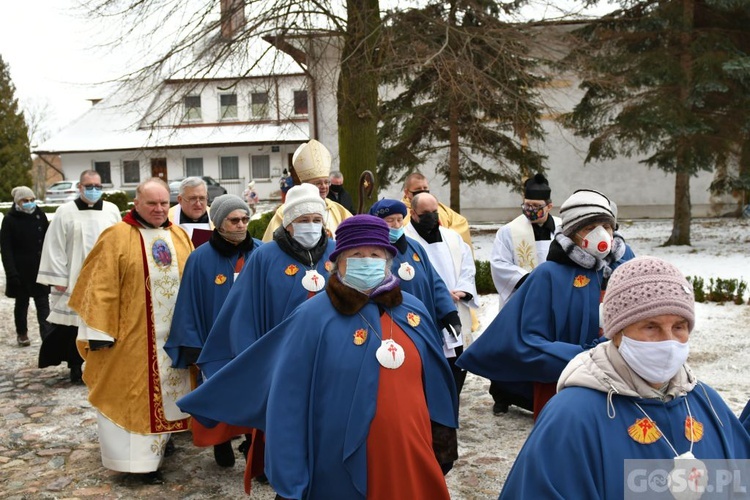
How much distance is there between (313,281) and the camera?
5.23 meters

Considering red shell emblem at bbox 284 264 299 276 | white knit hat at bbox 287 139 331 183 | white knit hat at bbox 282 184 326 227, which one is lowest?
red shell emblem at bbox 284 264 299 276

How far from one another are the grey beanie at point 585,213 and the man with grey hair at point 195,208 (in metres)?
3.59

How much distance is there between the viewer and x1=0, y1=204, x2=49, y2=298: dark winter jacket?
10.6m

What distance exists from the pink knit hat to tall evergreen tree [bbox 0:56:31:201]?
150ft

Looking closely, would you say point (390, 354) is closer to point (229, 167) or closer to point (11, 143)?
point (229, 167)

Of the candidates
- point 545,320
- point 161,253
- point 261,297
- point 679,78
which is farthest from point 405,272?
point 679,78

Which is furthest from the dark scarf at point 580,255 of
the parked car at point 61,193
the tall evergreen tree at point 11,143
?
the tall evergreen tree at point 11,143

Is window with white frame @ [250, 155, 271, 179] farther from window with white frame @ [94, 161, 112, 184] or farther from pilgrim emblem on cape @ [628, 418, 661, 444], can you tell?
pilgrim emblem on cape @ [628, 418, 661, 444]

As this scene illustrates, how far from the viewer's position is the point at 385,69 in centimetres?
1327

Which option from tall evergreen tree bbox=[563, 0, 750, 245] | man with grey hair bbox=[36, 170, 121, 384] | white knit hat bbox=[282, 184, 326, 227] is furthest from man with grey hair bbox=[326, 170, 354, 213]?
tall evergreen tree bbox=[563, 0, 750, 245]

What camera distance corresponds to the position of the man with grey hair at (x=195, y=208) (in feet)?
23.6

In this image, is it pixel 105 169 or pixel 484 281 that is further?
pixel 105 169

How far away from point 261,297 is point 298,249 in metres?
0.39

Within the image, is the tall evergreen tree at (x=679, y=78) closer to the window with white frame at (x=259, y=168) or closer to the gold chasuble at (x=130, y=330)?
the gold chasuble at (x=130, y=330)
